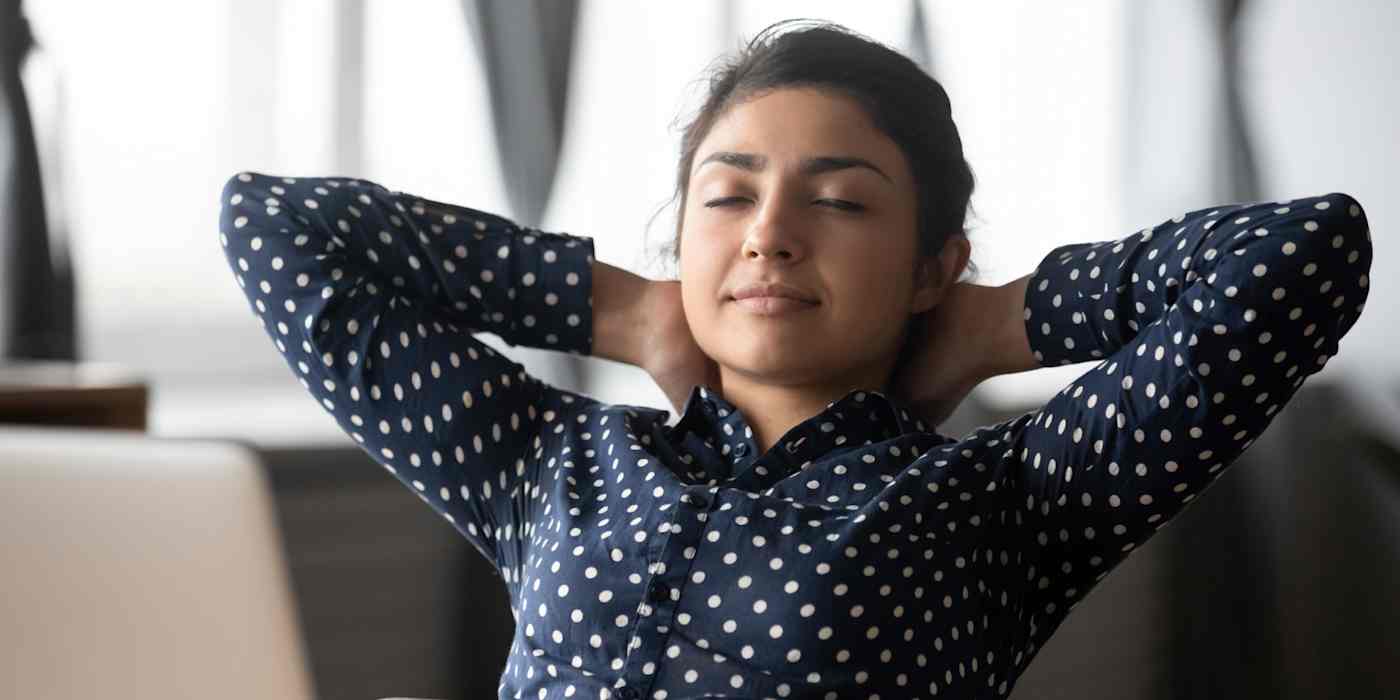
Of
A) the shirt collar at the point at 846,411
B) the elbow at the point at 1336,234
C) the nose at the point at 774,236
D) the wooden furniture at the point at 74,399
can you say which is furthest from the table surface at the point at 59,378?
the elbow at the point at 1336,234

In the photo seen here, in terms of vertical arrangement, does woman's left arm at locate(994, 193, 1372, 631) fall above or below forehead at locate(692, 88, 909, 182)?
below

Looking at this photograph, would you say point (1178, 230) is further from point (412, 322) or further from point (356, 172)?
point (356, 172)

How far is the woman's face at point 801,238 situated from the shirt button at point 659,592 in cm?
21

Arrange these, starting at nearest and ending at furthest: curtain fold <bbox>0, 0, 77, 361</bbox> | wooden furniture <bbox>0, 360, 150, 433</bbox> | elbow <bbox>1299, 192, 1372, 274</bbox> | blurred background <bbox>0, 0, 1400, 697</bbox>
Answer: elbow <bbox>1299, 192, 1372, 274</bbox> < wooden furniture <bbox>0, 360, 150, 433</bbox> < curtain fold <bbox>0, 0, 77, 361</bbox> < blurred background <bbox>0, 0, 1400, 697</bbox>

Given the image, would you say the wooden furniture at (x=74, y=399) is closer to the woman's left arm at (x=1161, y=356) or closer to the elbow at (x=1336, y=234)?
the woman's left arm at (x=1161, y=356)

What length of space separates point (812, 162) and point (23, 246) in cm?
140

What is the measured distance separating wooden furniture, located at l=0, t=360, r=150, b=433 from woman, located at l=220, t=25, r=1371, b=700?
0.44 meters

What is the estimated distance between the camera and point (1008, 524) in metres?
1.23

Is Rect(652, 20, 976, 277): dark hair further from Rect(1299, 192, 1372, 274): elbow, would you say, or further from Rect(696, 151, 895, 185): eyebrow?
Rect(1299, 192, 1372, 274): elbow

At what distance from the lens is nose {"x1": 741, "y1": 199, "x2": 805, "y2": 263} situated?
47.9 inches

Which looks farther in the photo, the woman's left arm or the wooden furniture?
the wooden furniture

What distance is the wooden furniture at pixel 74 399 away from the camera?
1668 millimetres

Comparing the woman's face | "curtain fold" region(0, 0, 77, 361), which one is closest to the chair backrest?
the woman's face

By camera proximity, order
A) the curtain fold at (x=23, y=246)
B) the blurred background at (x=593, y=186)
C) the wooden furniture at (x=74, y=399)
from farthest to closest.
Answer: the blurred background at (x=593, y=186) < the curtain fold at (x=23, y=246) < the wooden furniture at (x=74, y=399)
